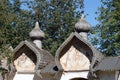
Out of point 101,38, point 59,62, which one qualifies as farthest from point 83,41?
point 101,38

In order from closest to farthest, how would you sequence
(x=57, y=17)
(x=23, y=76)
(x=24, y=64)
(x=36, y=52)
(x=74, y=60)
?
(x=74, y=60)
(x=36, y=52)
(x=23, y=76)
(x=24, y=64)
(x=57, y=17)

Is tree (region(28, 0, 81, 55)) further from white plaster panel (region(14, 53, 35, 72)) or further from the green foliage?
white plaster panel (region(14, 53, 35, 72))

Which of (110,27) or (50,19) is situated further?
(50,19)

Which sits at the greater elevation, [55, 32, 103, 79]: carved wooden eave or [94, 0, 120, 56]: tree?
[55, 32, 103, 79]: carved wooden eave

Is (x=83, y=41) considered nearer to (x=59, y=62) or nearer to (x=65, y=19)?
(x=59, y=62)

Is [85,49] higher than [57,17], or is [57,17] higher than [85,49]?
[85,49]

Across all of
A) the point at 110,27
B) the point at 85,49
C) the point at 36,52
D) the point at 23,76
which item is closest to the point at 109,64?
the point at 85,49

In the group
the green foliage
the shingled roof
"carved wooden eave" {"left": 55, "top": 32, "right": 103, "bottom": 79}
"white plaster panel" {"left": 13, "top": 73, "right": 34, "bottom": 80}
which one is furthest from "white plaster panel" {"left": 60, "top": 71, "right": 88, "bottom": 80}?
the green foliage

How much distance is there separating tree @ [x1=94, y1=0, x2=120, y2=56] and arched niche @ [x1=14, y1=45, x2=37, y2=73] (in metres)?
7.25

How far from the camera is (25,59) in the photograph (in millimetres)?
18516

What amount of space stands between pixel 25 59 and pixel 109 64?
5.10 metres

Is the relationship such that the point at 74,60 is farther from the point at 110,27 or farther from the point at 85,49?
the point at 110,27

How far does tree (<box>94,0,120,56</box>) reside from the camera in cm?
2428

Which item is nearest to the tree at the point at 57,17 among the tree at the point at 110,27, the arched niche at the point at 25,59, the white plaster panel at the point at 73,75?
the tree at the point at 110,27
